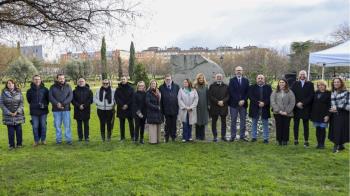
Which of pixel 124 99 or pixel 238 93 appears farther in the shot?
pixel 124 99

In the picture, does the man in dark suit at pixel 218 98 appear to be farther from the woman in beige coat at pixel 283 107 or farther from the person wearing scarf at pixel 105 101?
the person wearing scarf at pixel 105 101

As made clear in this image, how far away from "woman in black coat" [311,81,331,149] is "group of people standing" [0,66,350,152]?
2 centimetres

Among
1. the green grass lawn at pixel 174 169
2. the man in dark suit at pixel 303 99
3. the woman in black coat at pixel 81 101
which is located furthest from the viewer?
the woman in black coat at pixel 81 101

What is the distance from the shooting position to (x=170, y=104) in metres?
8.41

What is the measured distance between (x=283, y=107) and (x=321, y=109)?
80 cm

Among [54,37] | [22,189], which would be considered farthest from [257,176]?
[54,37]

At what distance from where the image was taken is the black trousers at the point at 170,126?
858cm

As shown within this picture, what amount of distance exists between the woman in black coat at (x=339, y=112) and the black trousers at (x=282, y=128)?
1003 millimetres

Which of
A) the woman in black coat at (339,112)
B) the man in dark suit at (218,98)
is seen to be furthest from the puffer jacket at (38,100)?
the woman in black coat at (339,112)

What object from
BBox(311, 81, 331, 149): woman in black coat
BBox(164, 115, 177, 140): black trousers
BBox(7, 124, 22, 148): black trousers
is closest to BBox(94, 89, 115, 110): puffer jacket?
BBox(164, 115, 177, 140): black trousers

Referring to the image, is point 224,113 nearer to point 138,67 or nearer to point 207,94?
point 207,94

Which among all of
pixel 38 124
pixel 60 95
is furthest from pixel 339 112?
pixel 38 124

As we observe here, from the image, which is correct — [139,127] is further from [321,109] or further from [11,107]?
[321,109]

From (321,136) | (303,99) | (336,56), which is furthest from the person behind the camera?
(336,56)
